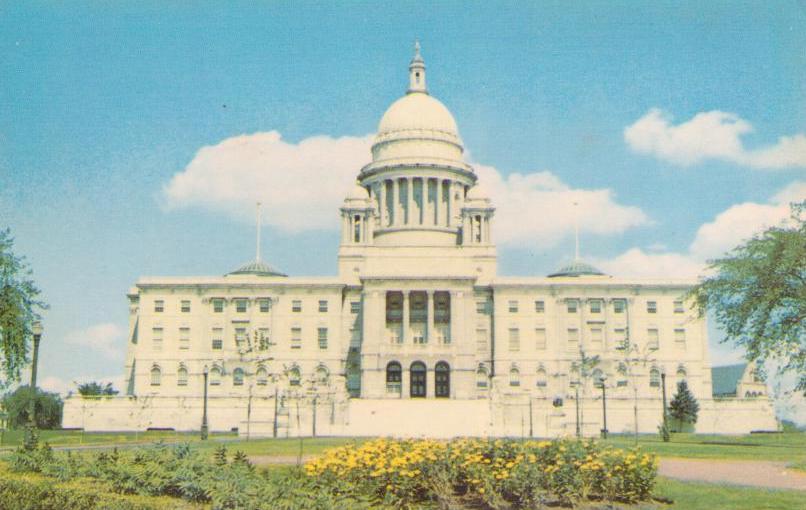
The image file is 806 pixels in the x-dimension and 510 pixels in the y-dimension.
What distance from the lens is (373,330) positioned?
95438 millimetres

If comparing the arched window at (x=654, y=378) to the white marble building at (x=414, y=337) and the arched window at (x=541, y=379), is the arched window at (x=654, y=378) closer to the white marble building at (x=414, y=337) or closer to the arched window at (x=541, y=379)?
the white marble building at (x=414, y=337)

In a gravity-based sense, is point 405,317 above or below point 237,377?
above

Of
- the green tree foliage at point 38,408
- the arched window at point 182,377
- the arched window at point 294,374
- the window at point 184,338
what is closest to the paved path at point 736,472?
the arched window at point 294,374

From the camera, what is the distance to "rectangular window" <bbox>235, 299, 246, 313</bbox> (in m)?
100

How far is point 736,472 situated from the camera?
Answer: 3180cm

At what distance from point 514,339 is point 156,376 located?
38.6m

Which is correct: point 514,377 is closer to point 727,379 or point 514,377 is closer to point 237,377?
point 237,377

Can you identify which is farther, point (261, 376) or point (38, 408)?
point (38, 408)

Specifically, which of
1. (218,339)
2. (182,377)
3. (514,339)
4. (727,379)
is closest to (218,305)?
(218,339)

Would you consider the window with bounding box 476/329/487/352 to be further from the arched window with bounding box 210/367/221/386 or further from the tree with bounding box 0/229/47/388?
the tree with bounding box 0/229/47/388

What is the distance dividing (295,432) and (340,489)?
5315 cm

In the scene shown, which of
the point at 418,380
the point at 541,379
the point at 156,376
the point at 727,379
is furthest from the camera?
the point at 727,379

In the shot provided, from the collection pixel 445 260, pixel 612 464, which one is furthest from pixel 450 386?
pixel 612 464

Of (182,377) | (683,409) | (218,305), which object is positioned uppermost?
(218,305)
